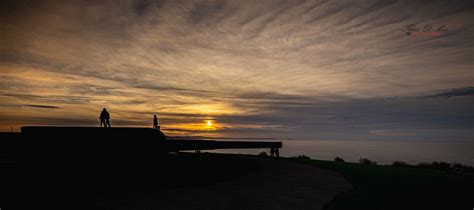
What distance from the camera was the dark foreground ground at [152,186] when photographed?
7.62m

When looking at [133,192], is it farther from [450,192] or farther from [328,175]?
[450,192]

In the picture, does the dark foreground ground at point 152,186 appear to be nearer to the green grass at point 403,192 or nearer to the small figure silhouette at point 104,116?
the green grass at point 403,192

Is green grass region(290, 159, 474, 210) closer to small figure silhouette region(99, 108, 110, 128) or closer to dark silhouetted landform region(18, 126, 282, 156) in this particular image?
dark silhouetted landform region(18, 126, 282, 156)

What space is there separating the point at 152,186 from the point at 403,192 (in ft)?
33.5

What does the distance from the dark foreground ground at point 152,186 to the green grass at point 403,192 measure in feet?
2.63

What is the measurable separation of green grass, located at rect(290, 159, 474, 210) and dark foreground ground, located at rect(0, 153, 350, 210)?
0.80 m

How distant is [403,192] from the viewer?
10.8 metres

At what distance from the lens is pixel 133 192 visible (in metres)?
8.63

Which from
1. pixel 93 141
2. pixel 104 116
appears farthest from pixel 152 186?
pixel 104 116

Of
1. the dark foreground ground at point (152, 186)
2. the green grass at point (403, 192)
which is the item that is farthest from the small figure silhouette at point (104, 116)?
the green grass at point (403, 192)

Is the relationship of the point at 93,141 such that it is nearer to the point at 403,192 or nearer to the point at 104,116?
the point at 104,116

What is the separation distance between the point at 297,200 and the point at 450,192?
7.23 meters

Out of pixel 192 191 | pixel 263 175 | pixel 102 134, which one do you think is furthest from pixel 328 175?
pixel 102 134

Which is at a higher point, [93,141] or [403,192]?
[93,141]
